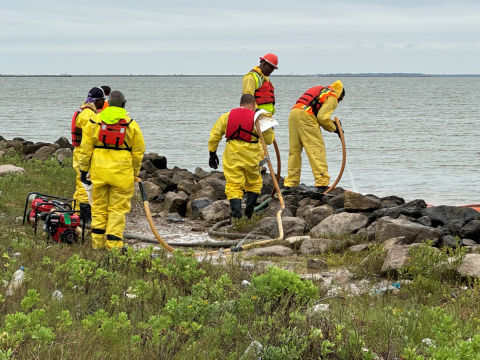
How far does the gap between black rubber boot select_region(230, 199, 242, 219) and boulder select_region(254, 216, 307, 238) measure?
0.41 meters

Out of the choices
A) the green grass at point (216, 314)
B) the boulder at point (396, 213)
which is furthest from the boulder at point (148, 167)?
the green grass at point (216, 314)

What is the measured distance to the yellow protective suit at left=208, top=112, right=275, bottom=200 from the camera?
31.0 ft

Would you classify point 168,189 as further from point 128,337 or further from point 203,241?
point 128,337

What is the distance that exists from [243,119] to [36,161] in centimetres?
766

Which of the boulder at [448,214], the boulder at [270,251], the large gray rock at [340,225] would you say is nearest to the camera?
the boulder at [270,251]

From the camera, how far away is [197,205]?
1106 cm

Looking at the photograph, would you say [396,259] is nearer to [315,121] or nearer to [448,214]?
[448,214]

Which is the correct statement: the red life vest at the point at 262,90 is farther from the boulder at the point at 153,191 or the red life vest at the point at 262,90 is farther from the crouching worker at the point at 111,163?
the crouching worker at the point at 111,163

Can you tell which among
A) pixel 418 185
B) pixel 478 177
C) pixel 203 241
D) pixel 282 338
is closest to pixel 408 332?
pixel 282 338

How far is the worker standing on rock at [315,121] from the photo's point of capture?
38.7ft

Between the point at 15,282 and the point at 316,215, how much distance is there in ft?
19.8

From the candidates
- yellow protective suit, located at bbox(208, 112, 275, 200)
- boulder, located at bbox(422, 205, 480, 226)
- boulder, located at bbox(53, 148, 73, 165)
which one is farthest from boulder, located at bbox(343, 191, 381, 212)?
boulder, located at bbox(53, 148, 73, 165)

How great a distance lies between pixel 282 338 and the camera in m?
3.69

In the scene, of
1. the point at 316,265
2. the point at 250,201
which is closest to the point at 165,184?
the point at 250,201
